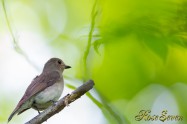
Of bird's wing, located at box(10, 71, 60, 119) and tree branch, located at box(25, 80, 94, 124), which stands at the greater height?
tree branch, located at box(25, 80, 94, 124)

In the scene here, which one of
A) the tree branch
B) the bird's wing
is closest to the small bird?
the bird's wing

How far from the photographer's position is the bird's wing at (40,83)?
1943 millimetres

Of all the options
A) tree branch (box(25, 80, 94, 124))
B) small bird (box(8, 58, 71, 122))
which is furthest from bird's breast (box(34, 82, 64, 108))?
tree branch (box(25, 80, 94, 124))

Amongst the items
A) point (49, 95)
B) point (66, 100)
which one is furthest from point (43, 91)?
point (66, 100)

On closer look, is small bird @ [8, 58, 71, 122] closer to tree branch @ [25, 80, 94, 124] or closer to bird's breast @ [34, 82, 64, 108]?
bird's breast @ [34, 82, 64, 108]

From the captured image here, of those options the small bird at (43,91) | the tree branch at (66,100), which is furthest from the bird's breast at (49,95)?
the tree branch at (66,100)

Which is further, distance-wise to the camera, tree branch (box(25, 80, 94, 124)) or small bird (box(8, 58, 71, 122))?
small bird (box(8, 58, 71, 122))

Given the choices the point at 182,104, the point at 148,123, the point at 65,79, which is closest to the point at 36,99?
the point at 65,79

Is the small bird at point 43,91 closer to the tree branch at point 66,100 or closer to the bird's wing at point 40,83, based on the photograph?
the bird's wing at point 40,83

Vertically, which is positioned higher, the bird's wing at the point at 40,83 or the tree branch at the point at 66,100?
the tree branch at the point at 66,100

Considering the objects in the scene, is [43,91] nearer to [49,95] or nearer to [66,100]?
[49,95]

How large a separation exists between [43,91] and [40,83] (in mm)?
54

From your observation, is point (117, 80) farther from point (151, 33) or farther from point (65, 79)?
point (151, 33)

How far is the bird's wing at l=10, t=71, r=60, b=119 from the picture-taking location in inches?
76.5
